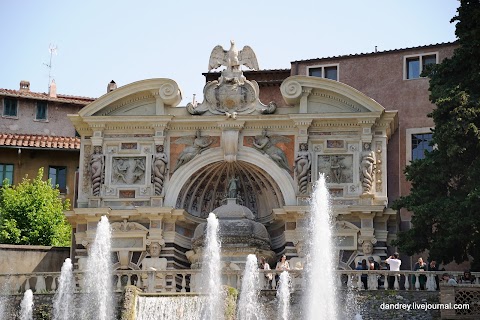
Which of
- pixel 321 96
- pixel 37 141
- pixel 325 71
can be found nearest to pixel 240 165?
pixel 321 96

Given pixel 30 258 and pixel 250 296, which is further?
→ pixel 30 258

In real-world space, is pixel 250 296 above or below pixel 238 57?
below

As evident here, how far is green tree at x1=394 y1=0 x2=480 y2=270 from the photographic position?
37188mm

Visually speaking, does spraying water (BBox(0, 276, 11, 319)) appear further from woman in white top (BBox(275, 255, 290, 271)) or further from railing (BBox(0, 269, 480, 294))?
woman in white top (BBox(275, 255, 290, 271))

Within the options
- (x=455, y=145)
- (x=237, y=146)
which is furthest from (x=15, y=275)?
(x=455, y=145)

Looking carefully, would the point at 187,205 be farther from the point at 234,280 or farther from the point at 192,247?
the point at 234,280

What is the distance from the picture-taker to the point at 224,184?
4559 centimetres

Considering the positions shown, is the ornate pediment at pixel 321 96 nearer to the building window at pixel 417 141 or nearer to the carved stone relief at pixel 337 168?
the carved stone relief at pixel 337 168

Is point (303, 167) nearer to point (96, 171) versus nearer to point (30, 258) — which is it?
point (96, 171)

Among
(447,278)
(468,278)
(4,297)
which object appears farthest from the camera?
(4,297)

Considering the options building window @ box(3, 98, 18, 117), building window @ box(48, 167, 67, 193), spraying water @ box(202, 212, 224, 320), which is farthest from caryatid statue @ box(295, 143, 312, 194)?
building window @ box(3, 98, 18, 117)

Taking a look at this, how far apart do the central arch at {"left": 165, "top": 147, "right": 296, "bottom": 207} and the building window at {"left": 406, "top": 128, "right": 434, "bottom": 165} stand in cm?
579

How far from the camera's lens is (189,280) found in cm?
4012

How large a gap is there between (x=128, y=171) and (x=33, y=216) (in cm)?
887
